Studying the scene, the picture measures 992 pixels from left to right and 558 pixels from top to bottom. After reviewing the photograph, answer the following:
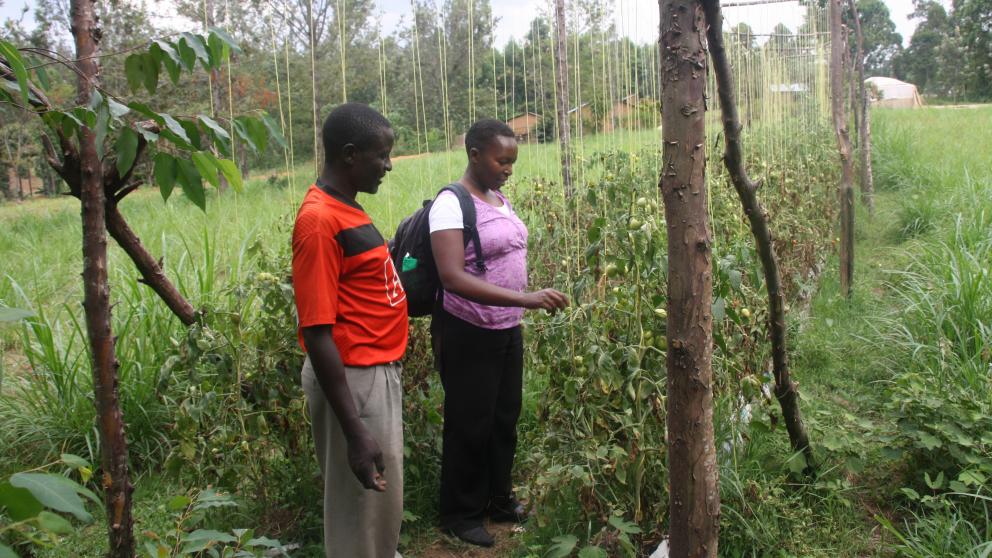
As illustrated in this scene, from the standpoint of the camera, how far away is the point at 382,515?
2211mm

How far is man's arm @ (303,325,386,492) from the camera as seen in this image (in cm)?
196

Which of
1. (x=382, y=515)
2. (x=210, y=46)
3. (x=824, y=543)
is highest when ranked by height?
(x=210, y=46)

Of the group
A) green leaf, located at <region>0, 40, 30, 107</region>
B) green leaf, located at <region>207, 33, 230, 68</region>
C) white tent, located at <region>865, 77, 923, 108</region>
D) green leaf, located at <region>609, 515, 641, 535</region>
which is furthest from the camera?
white tent, located at <region>865, 77, 923, 108</region>

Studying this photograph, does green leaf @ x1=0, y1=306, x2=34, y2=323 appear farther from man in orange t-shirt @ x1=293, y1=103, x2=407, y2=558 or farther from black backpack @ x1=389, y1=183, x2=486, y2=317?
black backpack @ x1=389, y1=183, x2=486, y2=317

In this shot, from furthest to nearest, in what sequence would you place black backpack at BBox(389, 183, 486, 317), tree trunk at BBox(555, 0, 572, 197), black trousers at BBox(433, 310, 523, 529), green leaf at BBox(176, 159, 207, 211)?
tree trunk at BBox(555, 0, 572, 197), black trousers at BBox(433, 310, 523, 529), black backpack at BBox(389, 183, 486, 317), green leaf at BBox(176, 159, 207, 211)

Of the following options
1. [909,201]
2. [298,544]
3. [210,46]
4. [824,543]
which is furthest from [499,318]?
[909,201]

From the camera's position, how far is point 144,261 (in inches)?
86.2

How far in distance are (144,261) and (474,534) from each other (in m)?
1.59

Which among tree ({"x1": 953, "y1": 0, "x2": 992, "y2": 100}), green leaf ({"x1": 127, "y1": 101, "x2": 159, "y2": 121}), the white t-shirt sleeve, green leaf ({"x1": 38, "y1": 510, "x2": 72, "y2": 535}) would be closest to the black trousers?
the white t-shirt sleeve

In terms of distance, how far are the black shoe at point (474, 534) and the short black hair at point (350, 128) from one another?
1.60m

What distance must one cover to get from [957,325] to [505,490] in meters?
2.70

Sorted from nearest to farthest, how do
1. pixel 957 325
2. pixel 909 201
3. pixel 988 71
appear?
pixel 957 325 < pixel 909 201 < pixel 988 71

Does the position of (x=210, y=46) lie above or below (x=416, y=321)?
above

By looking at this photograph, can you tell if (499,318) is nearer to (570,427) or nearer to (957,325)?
(570,427)
